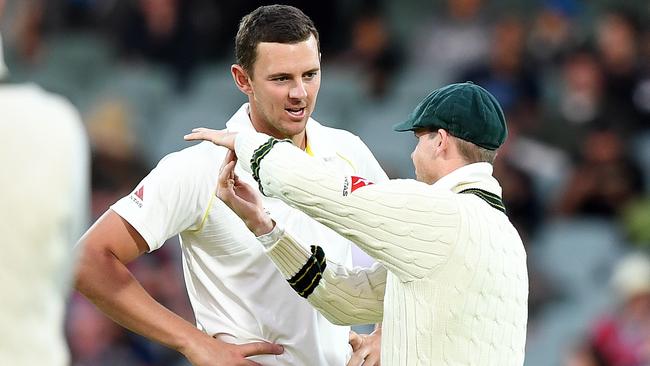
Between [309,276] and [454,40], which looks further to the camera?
[454,40]

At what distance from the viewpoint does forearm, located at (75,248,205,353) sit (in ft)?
11.6

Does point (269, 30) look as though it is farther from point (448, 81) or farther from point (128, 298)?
point (448, 81)

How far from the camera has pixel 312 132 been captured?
3.94m

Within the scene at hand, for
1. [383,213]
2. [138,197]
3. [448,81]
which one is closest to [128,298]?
[138,197]

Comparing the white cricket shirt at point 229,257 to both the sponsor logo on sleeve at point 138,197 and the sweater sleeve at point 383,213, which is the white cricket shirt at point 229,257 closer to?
the sponsor logo on sleeve at point 138,197

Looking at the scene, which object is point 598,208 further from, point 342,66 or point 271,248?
point 271,248

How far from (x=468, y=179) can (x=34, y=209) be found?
1597 millimetres

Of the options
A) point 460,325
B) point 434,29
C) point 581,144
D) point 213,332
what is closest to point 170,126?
point 434,29

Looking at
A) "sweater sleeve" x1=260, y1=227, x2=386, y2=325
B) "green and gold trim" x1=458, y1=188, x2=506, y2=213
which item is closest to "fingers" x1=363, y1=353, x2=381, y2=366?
"sweater sleeve" x1=260, y1=227, x2=386, y2=325

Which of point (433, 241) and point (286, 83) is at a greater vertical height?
point (286, 83)

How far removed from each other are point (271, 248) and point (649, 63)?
5013 millimetres

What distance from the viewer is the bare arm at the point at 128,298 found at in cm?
355

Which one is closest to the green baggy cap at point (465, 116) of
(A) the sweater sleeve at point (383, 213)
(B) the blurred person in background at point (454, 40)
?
(A) the sweater sleeve at point (383, 213)

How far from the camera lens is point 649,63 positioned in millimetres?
7891
